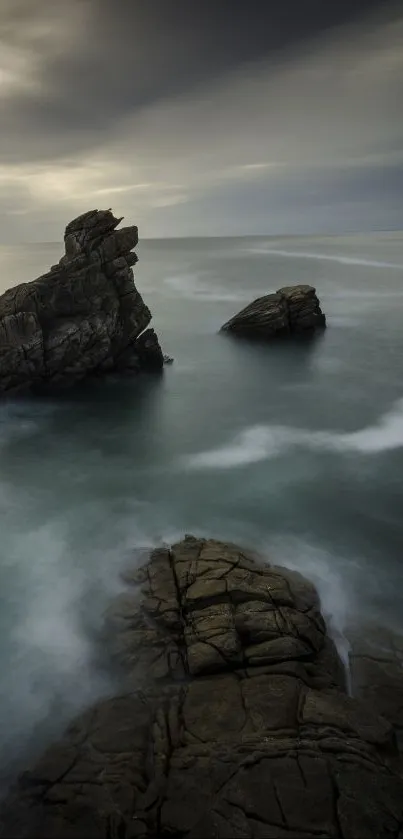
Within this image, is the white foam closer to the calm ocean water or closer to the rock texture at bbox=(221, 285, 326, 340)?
the calm ocean water

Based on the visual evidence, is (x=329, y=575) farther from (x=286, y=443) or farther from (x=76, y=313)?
(x=76, y=313)

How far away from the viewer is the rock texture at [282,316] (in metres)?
50.5

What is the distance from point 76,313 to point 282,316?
71.9ft

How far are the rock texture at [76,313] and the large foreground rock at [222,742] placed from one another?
23764 millimetres

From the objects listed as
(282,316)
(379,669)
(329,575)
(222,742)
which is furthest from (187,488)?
(282,316)

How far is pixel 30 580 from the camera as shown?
18.6 metres

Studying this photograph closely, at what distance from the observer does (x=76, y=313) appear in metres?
36.9

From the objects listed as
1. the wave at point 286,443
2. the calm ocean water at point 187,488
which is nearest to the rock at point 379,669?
the calm ocean water at point 187,488

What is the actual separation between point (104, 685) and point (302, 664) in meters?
5.35

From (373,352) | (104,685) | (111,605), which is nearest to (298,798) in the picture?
(104,685)

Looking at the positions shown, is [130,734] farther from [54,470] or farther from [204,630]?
[54,470]

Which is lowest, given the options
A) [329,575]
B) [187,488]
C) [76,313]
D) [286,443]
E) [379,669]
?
[379,669]

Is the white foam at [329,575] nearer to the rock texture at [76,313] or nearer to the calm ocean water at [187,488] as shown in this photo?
the calm ocean water at [187,488]

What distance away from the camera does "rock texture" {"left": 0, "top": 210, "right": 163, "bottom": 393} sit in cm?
3472
